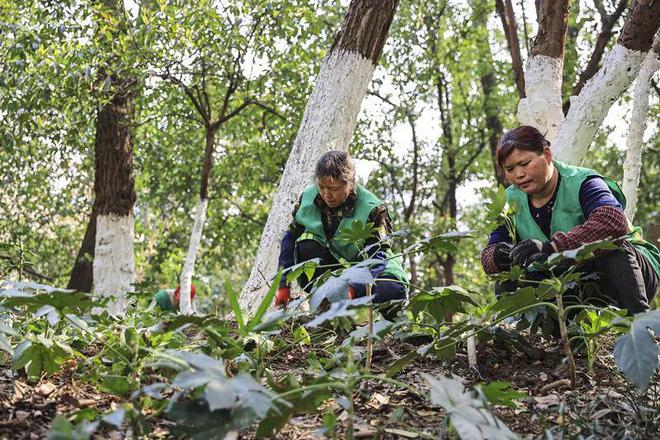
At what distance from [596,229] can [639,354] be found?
50.1 inches

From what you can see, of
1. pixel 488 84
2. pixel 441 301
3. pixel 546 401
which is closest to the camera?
pixel 546 401

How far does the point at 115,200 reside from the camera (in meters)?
7.44

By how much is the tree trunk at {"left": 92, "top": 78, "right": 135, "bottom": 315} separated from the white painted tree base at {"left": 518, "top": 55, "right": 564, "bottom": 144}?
427 centimetres

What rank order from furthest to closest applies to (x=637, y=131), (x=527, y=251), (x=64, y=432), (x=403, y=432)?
(x=637, y=131) → (x=527, y=251) → (x=403, y=432) → (x=64, y=432)

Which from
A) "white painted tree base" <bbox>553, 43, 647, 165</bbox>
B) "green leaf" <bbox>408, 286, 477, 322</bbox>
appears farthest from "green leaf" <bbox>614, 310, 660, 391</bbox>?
"white painted tree base" <bbox>553, 43, 647, 165</bbox>

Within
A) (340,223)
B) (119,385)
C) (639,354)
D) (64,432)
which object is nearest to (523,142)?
(340,223)

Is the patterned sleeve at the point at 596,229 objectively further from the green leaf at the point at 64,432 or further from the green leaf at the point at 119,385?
the green leaf at the point at 64,432

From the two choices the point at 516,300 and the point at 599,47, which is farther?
the point at 599,47

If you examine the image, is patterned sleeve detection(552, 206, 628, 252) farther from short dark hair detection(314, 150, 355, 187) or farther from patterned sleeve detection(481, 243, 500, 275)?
short dark hair detection(314, 150, 355, 187)

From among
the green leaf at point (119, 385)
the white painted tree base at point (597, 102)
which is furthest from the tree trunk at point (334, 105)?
the green leaf at point (119, 385)

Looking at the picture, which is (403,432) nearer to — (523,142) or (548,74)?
(523,142)

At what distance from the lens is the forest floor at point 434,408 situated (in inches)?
67.7

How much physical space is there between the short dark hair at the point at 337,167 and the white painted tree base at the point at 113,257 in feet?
14.0

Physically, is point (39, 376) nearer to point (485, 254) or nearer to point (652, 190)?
point (485, 254)
